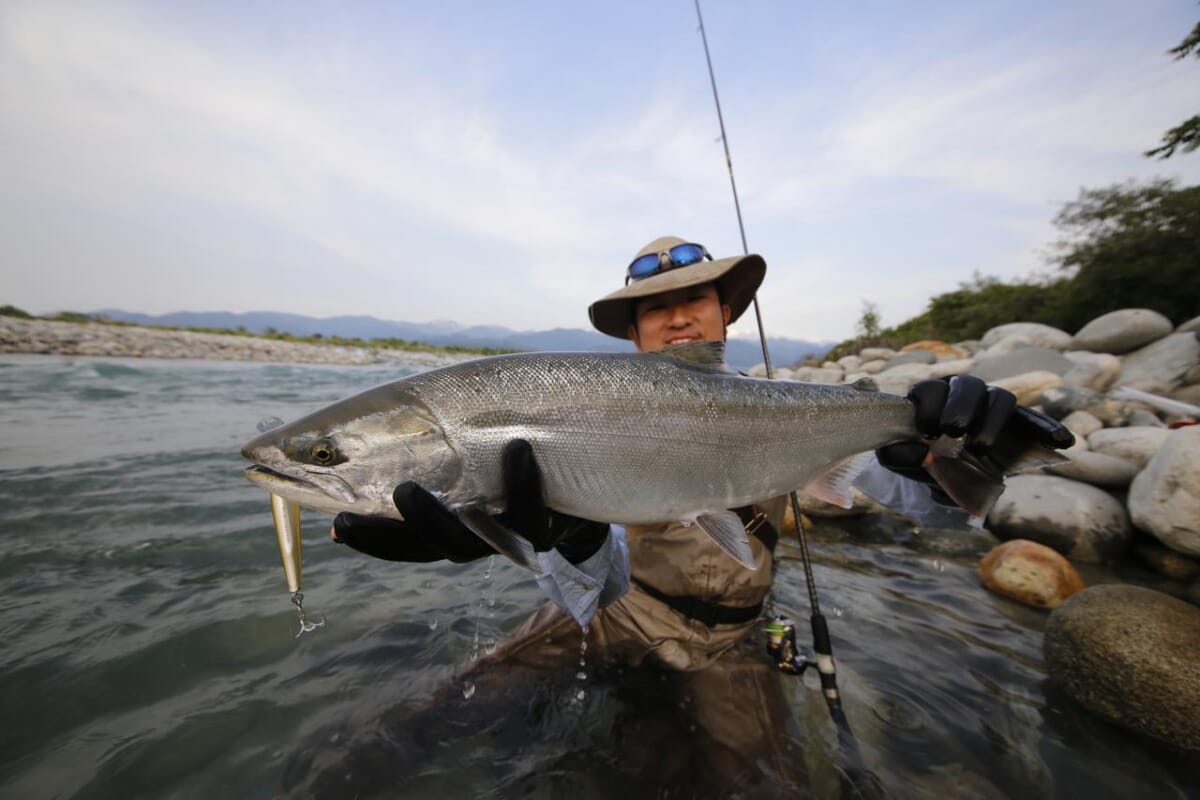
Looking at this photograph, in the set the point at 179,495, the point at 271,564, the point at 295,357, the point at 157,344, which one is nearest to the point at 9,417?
the point at 179,495

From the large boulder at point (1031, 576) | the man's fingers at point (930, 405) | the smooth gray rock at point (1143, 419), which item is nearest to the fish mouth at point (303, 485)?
the man's fingers at point (930, 405)

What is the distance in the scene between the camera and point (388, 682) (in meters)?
3.36

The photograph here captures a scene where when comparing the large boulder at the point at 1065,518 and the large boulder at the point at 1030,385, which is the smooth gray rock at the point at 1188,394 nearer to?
the large boulder at the point at 1030,385

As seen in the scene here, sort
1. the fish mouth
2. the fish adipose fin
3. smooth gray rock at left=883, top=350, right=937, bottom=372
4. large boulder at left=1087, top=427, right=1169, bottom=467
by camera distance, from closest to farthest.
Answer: the fish mouth → the fish adipose fin → large boulder at left=1087, top=427, right=1169, bottom=467 → smooth gray rock at left=883, top=350, right=937, bottom=372

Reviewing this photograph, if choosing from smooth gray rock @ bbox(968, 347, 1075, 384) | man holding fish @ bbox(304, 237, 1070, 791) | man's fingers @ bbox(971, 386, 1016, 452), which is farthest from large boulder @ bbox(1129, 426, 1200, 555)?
smooth gray rock @ bbox(968, 347, 1075, 384)

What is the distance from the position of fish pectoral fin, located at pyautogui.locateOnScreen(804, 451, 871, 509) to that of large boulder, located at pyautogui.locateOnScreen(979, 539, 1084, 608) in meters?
3.36

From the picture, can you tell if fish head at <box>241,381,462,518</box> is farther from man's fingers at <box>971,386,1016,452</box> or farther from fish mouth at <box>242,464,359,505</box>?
man's fingers at <box>971,386,1016,452</box>

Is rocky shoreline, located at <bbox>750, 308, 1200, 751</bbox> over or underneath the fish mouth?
underneath

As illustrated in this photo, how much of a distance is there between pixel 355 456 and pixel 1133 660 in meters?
4.53

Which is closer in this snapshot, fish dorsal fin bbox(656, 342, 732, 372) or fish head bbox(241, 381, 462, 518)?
fish head bbox(241, 381, 462, 518)

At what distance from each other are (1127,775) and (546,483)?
3551mm

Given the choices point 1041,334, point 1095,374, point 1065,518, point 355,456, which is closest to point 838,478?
point 355,456

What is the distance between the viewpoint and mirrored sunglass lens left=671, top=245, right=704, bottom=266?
3.94m

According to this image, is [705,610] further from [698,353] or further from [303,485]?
[303,485]
